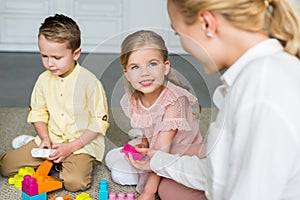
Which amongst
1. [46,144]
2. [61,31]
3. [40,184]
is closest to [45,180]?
[40,184]

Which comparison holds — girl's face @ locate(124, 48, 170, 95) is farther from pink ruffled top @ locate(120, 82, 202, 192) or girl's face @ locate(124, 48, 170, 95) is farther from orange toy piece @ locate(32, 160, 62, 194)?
orange toy piece @ locate(32, 160, 62, 194)

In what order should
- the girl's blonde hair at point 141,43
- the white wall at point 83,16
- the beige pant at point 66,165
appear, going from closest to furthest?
the girl's blonde hair at point 141,43, the beige pant at point 66,165, the white wall at point 83,16

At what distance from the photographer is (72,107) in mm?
1491

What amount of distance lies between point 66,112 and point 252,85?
2.77 feet

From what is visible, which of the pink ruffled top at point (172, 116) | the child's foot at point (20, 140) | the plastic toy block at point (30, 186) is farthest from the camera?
the child's foot at point (20, 140)

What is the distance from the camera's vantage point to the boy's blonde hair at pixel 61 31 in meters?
1.45

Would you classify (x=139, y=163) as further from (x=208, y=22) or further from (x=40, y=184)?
(x=208, y=22)

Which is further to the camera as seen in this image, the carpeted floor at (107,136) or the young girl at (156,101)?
the carpeted floor at (107,136)

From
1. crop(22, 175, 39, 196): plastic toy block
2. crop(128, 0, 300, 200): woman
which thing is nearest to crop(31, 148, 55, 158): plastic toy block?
crop(22, 175, 39, 196): plastic toy block

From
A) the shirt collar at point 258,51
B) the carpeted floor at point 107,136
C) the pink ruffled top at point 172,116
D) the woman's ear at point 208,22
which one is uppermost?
the woman's ear at point 208,22

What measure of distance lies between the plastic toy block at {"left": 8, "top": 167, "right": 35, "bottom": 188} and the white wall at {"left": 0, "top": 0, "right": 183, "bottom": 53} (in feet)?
4.93

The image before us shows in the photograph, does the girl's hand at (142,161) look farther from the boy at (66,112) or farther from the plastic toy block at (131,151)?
the boy at (66,112)

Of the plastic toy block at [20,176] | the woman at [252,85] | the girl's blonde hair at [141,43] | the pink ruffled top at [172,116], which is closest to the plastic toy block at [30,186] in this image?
the plastic toy block at [20,176]

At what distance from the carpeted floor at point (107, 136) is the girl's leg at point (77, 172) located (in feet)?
0.06
